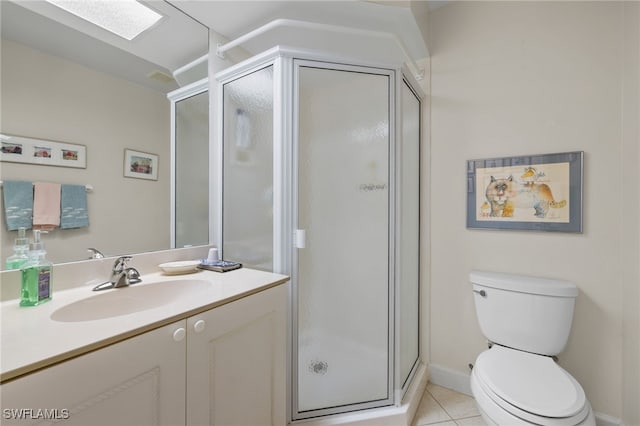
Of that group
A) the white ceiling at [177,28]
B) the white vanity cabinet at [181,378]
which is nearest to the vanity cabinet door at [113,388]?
the white vanity cabinet at [181,378]

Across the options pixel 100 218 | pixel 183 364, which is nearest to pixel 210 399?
pixel 183 364

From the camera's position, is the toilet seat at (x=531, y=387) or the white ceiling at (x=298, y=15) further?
the white ceiling at (x=298, y=15)

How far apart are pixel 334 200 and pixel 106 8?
143cm

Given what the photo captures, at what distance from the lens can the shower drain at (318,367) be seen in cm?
156

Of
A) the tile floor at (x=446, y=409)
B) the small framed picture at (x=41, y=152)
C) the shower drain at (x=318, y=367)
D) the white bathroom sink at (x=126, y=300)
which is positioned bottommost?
the tile floor at (x=446, y=409)

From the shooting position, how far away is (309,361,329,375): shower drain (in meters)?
1.56

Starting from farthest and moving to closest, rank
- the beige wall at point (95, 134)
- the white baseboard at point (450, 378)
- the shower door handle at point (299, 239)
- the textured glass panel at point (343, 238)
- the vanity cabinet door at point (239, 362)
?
the white baseboard at point (450, 378)
the textured glass panel at point (343, 238)
the shower door handle at point (299, 239)
the beige wall at point (95, 134)
the vanity cabinet door at point (239, 362)

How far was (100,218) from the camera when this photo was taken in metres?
1.18

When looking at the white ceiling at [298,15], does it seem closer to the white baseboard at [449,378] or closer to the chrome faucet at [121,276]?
the chrome faucet at [121,276]

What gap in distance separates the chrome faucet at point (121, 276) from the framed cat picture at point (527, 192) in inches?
76.0

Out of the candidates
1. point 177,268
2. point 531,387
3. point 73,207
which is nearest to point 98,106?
point 73,207

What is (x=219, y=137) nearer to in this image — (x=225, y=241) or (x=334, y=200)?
(x=225, y=241)

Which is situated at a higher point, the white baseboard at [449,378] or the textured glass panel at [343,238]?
the textured glass panel at [343,238]

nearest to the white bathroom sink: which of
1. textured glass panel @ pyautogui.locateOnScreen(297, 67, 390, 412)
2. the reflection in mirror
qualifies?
the reflection in mirror
